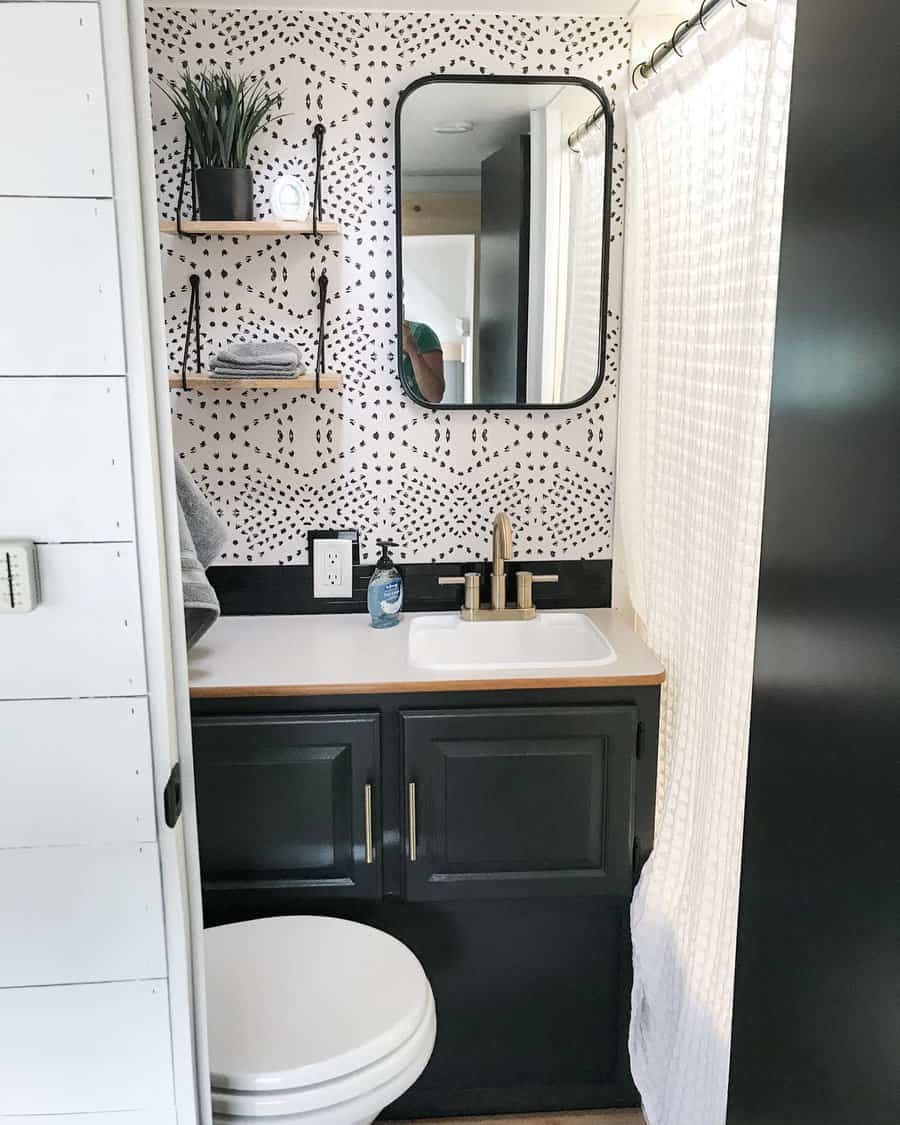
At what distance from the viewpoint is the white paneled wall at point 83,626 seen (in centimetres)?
107

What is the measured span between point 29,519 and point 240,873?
106 cm

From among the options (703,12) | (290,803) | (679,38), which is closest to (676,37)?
(679,38)

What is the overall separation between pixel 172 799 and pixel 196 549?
87 cm

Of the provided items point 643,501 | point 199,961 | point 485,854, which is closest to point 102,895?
point 199,961

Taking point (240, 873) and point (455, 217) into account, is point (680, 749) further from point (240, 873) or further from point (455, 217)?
point (455, 217)

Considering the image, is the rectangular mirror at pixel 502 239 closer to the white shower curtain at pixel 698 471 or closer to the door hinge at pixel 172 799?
the white shower curtain at pixel 698 471

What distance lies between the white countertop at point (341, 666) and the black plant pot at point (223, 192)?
0.88 meters

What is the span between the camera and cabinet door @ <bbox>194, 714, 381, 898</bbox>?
1916 millimetres

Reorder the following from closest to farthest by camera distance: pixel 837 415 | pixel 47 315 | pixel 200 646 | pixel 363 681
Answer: pixel 837 415 < pixel 47 315 < pixel 363 681 < pixel 200 646

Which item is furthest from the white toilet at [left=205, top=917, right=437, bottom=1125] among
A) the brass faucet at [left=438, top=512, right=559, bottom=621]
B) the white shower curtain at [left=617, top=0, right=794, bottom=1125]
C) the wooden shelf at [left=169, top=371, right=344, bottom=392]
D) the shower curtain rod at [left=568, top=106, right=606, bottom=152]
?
the shower curtain rod at [left=568, top=106, right=606, bottom=152]

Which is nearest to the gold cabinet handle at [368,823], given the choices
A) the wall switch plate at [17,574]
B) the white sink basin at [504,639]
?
the white sink basin at [504,639]

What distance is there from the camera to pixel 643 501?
7.28 ft

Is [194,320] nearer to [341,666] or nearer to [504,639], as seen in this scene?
[341,666]

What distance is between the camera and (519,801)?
6.45ft
